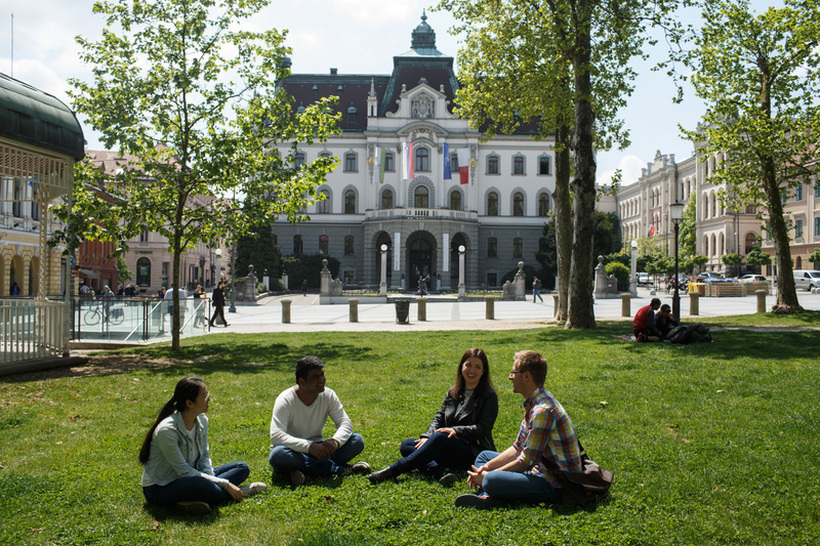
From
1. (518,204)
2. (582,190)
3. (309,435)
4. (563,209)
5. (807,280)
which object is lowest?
(309,435)

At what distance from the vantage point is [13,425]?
324 inches

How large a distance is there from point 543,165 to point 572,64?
49015 mm

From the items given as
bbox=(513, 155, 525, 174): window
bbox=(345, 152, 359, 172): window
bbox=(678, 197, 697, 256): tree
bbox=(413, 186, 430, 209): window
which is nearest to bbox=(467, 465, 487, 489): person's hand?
bbox=(413, 186, 430, 209): window

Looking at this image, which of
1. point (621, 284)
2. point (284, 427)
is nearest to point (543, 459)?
point (284, 427)

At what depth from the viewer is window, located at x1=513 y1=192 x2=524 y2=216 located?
70500mm

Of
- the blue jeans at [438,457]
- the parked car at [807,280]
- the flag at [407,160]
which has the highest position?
the flag at [407,160]

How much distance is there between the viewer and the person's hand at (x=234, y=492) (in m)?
5.38

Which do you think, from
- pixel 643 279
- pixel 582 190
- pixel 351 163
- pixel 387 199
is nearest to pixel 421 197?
pixel 387 199

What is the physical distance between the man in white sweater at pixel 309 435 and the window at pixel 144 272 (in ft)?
244

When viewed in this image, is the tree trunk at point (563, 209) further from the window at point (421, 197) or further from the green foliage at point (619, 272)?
the window at point (421, 197)

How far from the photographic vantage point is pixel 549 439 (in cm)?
521

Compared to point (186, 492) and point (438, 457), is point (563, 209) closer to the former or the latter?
point (438, 457)

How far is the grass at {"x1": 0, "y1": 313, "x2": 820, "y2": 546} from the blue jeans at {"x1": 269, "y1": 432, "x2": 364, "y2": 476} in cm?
18

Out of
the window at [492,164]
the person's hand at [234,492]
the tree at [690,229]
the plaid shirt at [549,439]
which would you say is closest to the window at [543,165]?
the window at [492,164]
